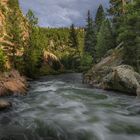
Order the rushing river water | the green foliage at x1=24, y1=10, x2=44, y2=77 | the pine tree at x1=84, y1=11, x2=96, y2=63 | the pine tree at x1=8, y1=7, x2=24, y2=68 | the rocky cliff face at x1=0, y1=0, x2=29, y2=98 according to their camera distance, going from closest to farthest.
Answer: the rushing river water, the rocky cliff face at x1=0, y1=0, x2=29, y2=98, the pine tree at x1=8, y1=7, x2=24, y2=68, the green foliage at x1=24, y1=10, x2=44, y2=77, the pine tree at x1=84, y1=11, x2=96, y2=63

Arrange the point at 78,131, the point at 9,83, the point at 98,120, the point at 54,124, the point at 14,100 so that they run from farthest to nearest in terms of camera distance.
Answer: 1. the point at 9,83
2. the point at 14,100
3. the point at 98,120
4. the point at 54,124
5. the point at 78,131

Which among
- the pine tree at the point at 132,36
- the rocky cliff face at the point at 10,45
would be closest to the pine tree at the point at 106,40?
the rocky cliff face at the point at 10,45

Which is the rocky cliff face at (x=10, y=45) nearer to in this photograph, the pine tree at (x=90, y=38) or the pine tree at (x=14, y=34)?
the pine tree at (x=14, y=34)

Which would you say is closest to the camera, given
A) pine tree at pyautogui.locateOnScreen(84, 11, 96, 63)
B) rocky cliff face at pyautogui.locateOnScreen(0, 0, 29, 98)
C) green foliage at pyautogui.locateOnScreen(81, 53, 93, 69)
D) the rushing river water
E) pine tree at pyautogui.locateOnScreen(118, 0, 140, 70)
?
the rushing river water

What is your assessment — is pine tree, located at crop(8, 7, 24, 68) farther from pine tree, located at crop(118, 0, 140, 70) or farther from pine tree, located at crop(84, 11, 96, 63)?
pine tree, located at crop(84, 11, 96, 63)

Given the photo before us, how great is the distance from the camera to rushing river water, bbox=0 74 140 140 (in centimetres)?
1405

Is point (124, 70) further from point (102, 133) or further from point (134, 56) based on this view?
point (102, 133)

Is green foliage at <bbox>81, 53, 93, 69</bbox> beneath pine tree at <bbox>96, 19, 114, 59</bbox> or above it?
beneath

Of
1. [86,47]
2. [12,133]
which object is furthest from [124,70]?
[86,47]

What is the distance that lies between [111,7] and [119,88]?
31836 millimetres

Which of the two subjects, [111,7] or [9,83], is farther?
[111,7]

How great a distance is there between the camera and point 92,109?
20031mm

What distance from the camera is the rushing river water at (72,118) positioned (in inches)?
553

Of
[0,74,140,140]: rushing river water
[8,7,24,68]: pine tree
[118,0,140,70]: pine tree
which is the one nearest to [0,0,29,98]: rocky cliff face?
[8,7,24,68]: pine tree
